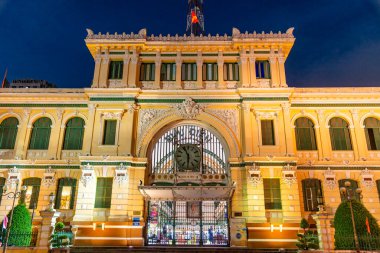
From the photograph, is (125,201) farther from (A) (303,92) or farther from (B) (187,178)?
(A) (303,92)

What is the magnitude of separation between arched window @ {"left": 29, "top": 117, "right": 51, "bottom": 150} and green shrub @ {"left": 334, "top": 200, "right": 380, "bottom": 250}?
78.8ft

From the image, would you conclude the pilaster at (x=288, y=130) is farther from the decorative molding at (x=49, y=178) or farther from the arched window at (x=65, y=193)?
the decorative molding at (x=49, y=178)

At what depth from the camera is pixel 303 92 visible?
29.4 m

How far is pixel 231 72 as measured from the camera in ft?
97.0

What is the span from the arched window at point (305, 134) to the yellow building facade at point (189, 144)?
0.30 feet

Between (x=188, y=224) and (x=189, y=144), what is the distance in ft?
21.7

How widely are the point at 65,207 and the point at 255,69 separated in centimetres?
2026

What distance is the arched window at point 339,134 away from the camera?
1116 inches

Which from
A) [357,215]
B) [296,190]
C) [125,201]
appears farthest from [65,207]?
[357,215]

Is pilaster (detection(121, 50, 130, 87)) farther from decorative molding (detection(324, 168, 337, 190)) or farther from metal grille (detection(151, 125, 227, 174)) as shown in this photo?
decorative molding (detection(324, 168, 337, 190))

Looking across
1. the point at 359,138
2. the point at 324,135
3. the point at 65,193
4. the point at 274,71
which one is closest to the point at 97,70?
the point at 65,193

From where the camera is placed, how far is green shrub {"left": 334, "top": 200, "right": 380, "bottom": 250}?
16766mm

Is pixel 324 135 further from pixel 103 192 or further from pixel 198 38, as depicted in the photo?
pixel 103 192

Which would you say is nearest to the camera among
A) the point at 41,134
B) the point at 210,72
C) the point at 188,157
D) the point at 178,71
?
the point at 188,157
